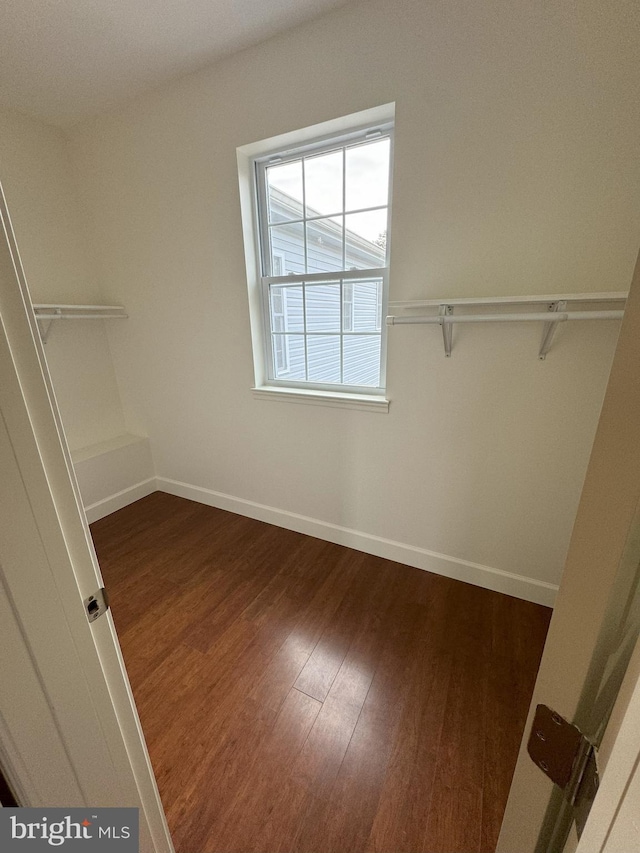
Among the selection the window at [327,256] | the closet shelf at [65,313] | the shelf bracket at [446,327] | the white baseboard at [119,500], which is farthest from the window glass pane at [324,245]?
the white baseboard at [119,500]

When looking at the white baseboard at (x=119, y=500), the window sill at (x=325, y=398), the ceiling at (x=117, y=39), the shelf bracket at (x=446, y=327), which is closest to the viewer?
the ceiling at (x=117, y=39)

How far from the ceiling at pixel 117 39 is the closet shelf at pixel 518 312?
4.31 ft

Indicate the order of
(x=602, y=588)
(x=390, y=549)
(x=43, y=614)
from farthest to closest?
1. (x=390, y=549)
2. (x=43, y=614)
3. (x=602, y=588)

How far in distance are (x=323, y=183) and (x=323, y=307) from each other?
0.64 m

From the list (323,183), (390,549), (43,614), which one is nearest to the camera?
(43,614)

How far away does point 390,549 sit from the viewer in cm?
202

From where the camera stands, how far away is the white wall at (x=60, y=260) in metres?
2.09

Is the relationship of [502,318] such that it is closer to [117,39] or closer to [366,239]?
[366,239]

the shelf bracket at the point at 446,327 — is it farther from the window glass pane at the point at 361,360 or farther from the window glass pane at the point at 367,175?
the window glass pane at the point at 367,175

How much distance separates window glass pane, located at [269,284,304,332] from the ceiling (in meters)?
1.09

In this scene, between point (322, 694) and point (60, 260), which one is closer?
point (322, 694)

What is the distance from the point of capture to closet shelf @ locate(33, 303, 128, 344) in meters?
2.11

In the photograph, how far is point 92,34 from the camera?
1.50 m

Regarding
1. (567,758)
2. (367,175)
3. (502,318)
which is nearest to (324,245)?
(367,175)
